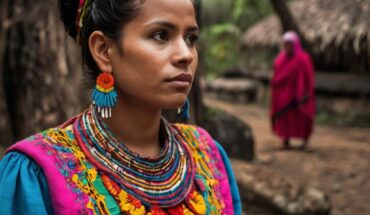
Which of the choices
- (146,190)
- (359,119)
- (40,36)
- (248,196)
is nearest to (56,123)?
(40,36)

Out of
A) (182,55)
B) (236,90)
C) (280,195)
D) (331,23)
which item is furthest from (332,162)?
(236,90)

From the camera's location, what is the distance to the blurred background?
133 inches

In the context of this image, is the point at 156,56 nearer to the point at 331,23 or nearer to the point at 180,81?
the point at 180,81

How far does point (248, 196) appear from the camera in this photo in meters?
4.22

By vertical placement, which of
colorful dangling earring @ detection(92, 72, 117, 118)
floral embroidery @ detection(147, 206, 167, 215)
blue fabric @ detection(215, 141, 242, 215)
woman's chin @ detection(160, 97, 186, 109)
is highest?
colorful dangling earring @ detection(92, 72, 117, 118)

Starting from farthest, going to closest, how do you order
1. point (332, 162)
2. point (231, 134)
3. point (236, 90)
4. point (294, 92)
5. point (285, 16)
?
point (236, 90) → point (285, 16) → point (294, 92) → point (332, 162) → point (231, 134)

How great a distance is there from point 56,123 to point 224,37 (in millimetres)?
17062

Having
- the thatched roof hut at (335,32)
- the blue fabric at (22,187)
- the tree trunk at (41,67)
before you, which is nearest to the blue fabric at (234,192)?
the blue fabric at (22,187)

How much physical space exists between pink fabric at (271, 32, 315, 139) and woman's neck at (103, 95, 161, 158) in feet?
21.2

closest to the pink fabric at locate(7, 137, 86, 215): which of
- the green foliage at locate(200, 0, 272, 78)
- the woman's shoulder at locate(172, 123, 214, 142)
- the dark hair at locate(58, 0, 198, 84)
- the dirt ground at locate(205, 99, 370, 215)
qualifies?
the dark hair at locate(58, 0, 198, 84)

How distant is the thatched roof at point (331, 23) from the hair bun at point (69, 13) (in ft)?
28.6

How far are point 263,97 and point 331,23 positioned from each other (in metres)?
4.60

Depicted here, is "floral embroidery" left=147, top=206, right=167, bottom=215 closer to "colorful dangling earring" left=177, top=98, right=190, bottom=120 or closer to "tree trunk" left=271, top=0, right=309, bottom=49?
"colorful dangling earring" left=177, top=98, right=190, bottom=120

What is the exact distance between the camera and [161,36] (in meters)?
1.34
